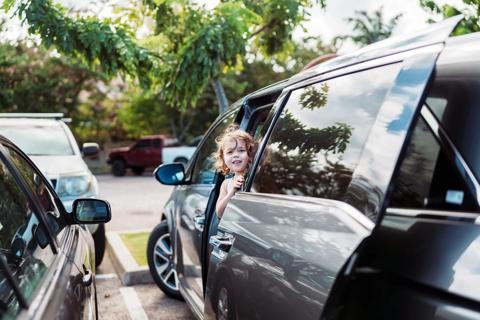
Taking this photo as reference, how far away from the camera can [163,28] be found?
25.0ft

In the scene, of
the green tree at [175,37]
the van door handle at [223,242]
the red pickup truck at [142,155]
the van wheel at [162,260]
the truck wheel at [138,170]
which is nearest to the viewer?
the van door handle at [223,242]

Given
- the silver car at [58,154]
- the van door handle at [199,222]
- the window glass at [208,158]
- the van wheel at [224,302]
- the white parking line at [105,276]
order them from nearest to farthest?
the van wheel at [224,302]
the van door handle at [199,222]
the window glass at [208,158]
the white parking line at [105,276]
the silver car at [58,154]

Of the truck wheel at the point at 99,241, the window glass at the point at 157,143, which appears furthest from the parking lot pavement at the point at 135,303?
the window glass at the point at 157,143

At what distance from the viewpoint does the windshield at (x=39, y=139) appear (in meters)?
7.43

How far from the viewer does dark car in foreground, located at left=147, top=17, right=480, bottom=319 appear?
1554 mm

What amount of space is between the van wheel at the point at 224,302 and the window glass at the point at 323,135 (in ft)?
1.54

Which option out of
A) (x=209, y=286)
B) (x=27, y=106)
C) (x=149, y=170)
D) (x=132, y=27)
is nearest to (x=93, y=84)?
(x=27, y=106)

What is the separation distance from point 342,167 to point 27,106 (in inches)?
1201

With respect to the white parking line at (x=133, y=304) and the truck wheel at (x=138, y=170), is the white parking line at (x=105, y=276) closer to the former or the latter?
the white parking line at (x=133, y=304)

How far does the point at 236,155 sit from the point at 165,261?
8.27 ft

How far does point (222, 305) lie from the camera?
8.66 feet

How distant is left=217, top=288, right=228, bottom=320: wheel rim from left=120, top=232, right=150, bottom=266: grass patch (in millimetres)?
3999

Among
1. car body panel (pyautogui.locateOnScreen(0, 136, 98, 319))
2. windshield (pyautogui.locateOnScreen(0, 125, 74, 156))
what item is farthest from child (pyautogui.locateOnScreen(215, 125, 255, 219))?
windshield (pyautogui.locateOnScreen(0, 125, 74, 156))

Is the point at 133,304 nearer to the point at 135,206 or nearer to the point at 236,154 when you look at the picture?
the point at 236,154
